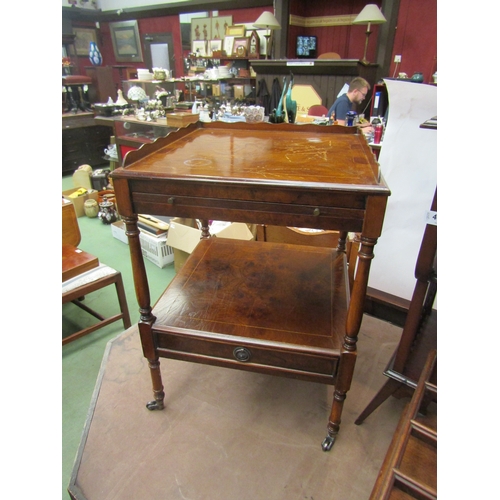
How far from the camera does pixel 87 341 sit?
2061 millimetres

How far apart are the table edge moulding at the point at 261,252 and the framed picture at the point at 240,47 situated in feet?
16.3

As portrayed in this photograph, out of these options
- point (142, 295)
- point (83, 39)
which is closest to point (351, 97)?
point (142, 295)

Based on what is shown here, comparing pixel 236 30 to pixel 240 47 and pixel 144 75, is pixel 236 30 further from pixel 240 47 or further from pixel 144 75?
pixel 144 75

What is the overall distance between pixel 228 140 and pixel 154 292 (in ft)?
4.81

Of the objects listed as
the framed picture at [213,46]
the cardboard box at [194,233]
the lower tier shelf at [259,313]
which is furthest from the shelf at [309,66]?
the lower tier shelf at [259,313]

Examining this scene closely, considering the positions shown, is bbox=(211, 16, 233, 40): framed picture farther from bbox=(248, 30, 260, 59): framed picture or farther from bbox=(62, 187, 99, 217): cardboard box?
bbox=(62, 187, 99, 217): cardboard box

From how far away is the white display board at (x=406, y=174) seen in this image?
1498 mm

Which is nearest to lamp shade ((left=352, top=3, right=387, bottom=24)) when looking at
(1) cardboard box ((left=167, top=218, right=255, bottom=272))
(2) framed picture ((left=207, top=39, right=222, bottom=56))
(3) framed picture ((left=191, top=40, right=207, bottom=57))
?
(2) framed picture ((left=207, top=39, right=222, bottom=56))

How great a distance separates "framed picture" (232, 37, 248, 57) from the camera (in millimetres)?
5789

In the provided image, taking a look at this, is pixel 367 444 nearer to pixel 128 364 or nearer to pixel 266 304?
pixel 266 304

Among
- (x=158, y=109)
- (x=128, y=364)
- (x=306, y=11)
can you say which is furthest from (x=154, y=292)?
(x=306, y=11)

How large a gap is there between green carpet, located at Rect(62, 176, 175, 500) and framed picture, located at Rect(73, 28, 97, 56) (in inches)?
283

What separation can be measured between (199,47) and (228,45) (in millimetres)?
820

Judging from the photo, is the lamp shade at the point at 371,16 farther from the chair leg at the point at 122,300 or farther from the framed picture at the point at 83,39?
the framed picture at the point at 83,39
